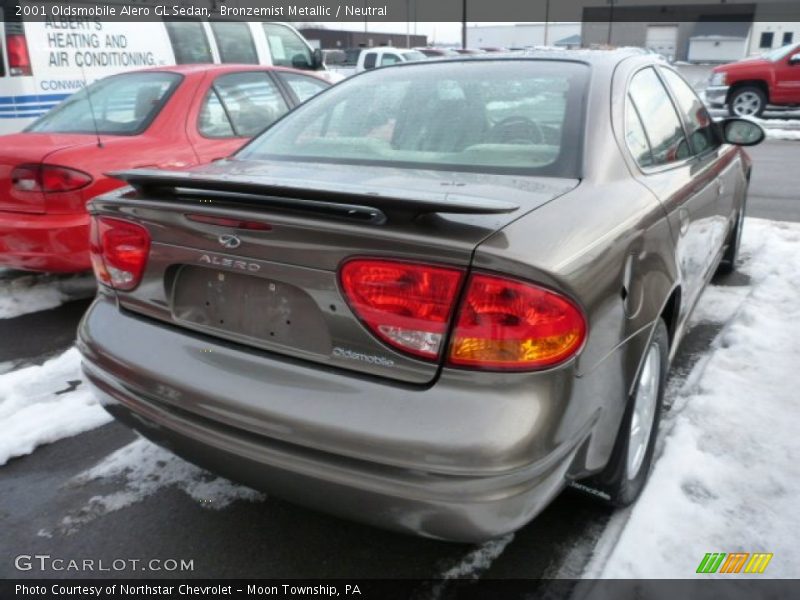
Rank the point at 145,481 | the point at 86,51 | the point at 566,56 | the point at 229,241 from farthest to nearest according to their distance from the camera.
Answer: the point at 86,51
the point at 566,56
the point at 145,481
the point at 229,241

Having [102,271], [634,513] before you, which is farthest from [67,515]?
[634,513]

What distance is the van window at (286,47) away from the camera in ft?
28.1

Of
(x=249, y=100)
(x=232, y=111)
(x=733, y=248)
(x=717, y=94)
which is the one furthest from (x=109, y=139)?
(x=717, y=94)

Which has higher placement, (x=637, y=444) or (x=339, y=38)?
(x=637, y=444)

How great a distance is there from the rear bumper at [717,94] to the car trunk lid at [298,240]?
15.3 m

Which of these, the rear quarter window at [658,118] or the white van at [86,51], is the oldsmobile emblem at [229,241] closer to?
the rear quarter window at [658,118]

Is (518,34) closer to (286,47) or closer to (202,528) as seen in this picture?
(286,47)

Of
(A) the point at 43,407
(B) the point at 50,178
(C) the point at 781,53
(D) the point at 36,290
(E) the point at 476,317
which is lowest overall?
(D) the point at 36,290

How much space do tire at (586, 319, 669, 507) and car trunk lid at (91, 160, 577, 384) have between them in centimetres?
72

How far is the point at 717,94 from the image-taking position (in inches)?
592

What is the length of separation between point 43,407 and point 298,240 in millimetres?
2068

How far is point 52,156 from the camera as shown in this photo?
12.9 feet

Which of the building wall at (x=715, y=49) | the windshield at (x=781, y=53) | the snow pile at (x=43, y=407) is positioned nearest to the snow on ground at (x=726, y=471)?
the snow pile at (x=43, y=407)

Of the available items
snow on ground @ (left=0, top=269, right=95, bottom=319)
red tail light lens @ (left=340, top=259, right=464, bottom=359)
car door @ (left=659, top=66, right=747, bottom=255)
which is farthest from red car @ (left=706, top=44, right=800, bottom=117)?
red tail light lens @ (left=340, top=259, right=464, bottom=359)
